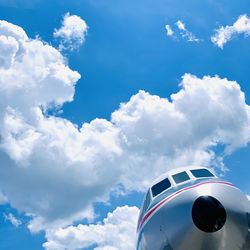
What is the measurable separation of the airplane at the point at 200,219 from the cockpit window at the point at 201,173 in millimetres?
1378

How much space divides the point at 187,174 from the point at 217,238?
14.5ft

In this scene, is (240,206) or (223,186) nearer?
(240,206)

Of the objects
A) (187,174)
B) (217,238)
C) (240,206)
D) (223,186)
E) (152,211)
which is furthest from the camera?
(187,174)

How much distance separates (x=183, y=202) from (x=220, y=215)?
1192 millimetres

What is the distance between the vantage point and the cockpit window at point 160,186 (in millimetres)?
14337

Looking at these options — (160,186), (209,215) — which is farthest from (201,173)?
(209,215)

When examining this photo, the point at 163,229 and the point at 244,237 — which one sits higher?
the point at 163,229

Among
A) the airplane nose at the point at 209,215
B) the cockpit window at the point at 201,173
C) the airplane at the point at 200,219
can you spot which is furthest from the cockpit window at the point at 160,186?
the airplane nose at the point at 209,215

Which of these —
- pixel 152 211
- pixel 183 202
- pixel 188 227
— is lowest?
pixel 188 227

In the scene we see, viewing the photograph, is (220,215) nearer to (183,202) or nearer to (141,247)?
(183,202)

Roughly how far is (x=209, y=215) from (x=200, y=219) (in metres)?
0.25

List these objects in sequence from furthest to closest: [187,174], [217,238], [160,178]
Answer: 1. [160,178]
2. [187,174]
3. [217,238]

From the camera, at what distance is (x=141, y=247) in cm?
1359

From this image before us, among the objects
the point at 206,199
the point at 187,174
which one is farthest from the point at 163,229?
the point at 187,174
